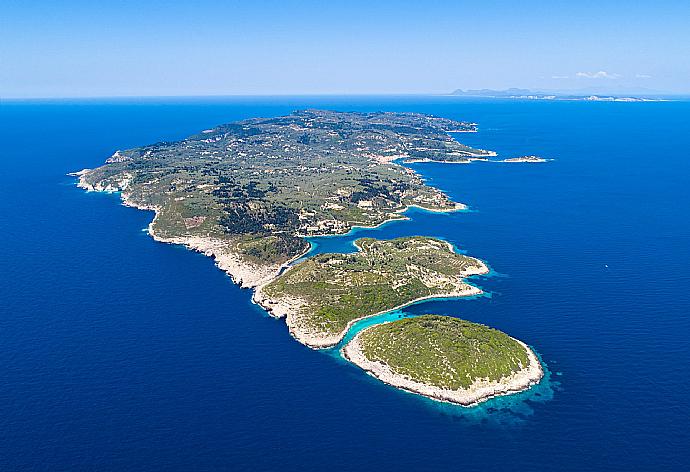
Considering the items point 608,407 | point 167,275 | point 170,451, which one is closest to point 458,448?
point 608,407

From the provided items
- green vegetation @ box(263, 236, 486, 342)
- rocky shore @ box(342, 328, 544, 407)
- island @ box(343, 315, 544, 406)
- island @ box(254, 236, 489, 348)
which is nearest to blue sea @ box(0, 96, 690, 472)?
rocky shore @ box(342, 328, 544, 407)

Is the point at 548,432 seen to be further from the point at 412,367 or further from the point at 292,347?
the point at 292,347

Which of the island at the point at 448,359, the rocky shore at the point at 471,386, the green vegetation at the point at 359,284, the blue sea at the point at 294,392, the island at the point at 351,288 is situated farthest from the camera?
the green vegetation at the point at 359,284

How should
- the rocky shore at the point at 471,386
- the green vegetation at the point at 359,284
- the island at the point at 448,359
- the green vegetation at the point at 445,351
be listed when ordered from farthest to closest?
the green vegetation at the point at 359,284 → the green vegetation at the point at 445,351 → the island at the point at 448,359 → the rocky shore at the point at 471,386

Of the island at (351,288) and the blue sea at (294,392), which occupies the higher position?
the island at (351,288)

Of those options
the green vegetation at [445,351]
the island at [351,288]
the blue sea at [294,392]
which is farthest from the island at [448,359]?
the island at [351,288]

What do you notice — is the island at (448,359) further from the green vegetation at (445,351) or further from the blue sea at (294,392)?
the blue sea at (294,392)

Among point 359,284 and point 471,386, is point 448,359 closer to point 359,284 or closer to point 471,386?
point 471,386

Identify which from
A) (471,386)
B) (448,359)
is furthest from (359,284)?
(471,386)
